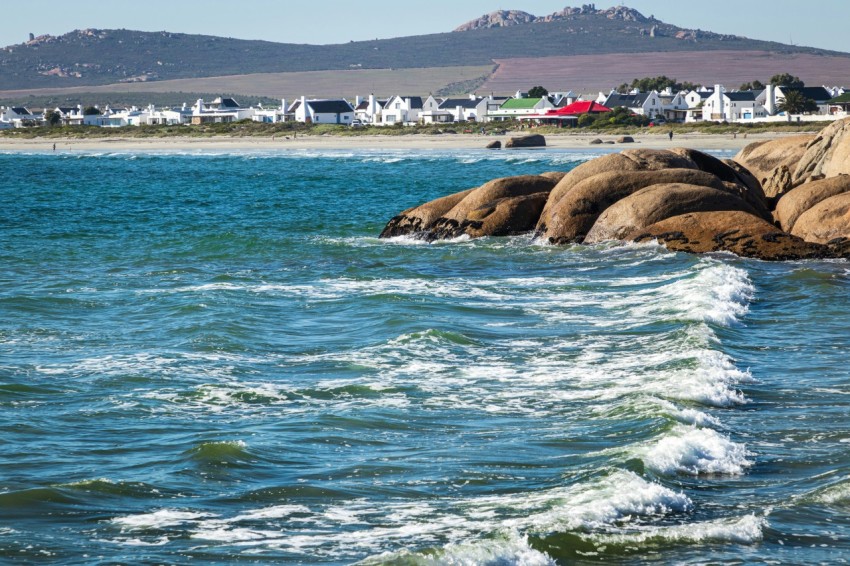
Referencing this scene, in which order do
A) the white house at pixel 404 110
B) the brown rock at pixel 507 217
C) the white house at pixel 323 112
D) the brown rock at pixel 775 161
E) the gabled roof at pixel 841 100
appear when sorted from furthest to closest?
the white house at pixel 404 110, the white house at pixel 323 112, the gabled roof at pixel 841 100, the brown rock at pixel 775 161, the brown rock at pixel 507 217

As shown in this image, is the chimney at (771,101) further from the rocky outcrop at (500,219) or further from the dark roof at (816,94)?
the rocky outcrop at (500,219)

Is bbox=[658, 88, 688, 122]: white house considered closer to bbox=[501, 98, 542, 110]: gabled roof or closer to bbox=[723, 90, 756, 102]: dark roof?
bbox=[723, 90, 756, 102]: dark roof

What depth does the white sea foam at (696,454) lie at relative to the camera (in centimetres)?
895

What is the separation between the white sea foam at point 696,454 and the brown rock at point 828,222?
39.7 feet

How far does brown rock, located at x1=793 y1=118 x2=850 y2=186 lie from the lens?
2298 centimetres

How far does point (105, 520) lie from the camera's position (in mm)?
8078

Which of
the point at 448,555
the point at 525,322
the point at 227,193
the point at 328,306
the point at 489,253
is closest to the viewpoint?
the point at 448,555

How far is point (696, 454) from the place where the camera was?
9.21 metres

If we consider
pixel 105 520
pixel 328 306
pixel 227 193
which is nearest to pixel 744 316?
pixel 328 306

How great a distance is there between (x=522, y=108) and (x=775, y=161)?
107810 millimetres

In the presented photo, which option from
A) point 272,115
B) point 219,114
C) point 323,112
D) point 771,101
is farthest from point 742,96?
point 219,114

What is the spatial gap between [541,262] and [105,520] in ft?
46.6

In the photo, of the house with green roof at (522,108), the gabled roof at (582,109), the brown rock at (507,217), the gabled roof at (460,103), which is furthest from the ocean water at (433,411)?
the gabled roof at (460,103)

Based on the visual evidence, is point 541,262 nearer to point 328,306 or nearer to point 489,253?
point 489,253
